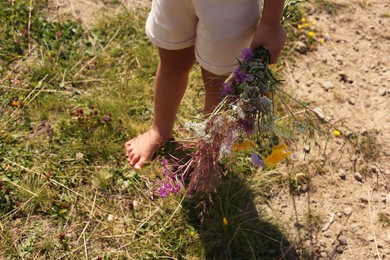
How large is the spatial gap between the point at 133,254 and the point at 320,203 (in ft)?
3.35

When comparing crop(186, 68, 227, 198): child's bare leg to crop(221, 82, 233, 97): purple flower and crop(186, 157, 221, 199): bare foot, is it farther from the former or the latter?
crop(221, 82, 233, 97): purple flower

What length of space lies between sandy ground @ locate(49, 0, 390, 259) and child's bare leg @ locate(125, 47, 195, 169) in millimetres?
707

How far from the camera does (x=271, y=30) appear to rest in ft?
4.99

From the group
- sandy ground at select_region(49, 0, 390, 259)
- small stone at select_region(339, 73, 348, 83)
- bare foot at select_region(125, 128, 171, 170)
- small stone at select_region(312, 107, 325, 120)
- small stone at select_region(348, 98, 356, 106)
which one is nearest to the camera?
sandy ground at select_region(49, 0, 390, 259)

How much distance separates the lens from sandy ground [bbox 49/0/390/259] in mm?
2273

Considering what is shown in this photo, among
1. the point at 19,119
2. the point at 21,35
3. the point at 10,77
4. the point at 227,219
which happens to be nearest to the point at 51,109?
the point at 19,119

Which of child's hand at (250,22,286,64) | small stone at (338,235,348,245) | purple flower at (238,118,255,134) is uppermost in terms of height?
child's hand at (250,22,286,64)

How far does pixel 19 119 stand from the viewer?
97.8 inches

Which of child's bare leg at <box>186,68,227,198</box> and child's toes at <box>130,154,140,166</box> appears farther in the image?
child's toes at <box>130,154,140,166</box>

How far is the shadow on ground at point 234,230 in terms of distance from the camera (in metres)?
2.15

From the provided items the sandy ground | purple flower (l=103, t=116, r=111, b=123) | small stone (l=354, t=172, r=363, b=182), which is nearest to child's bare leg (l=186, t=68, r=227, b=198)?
the sandy ground

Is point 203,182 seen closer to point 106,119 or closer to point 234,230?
point 234,230

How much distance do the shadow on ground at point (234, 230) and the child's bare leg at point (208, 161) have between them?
8cm

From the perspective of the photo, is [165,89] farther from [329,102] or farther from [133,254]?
[329,102]
